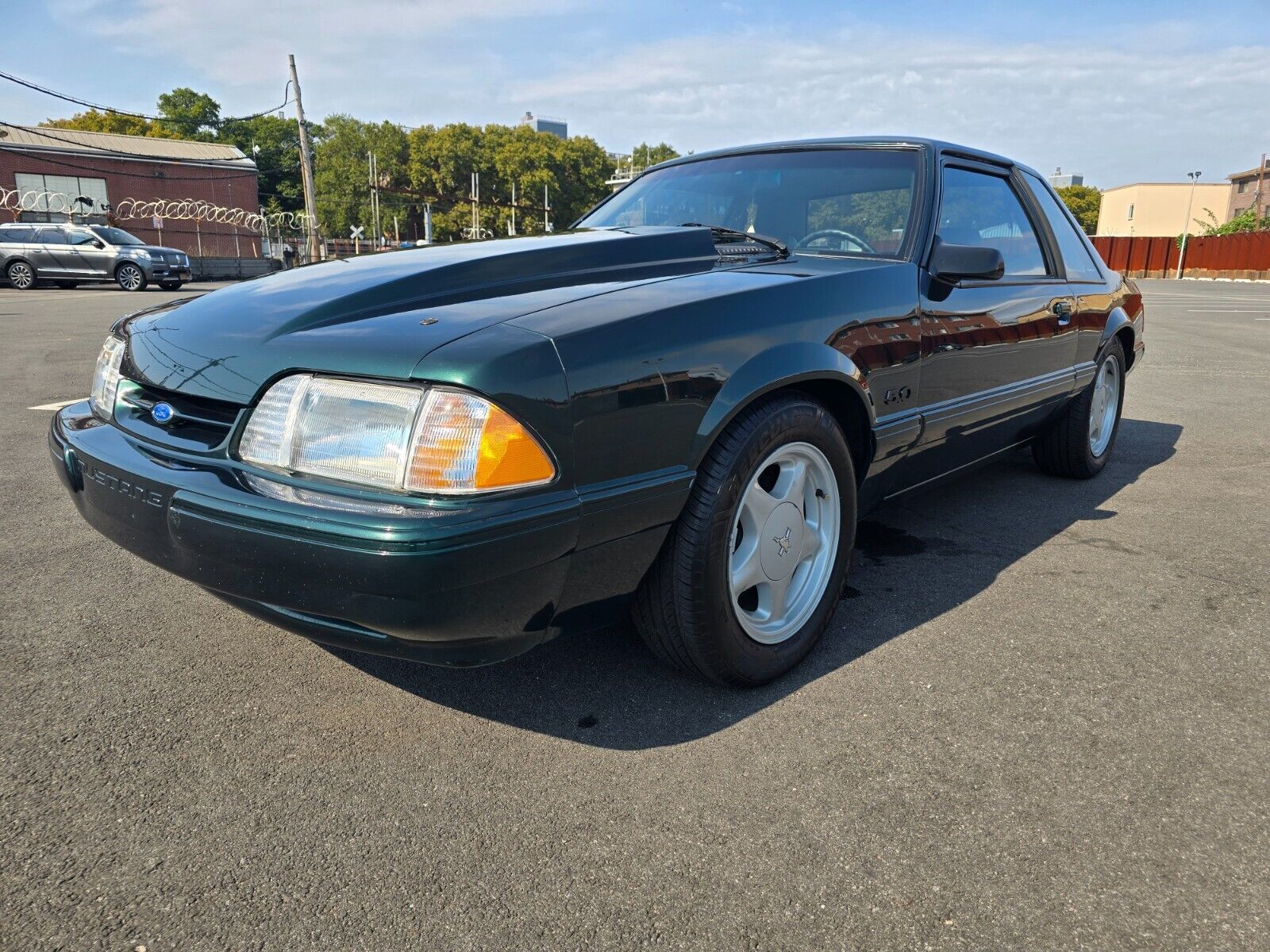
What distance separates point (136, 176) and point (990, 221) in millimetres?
56771

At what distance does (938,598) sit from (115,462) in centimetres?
234

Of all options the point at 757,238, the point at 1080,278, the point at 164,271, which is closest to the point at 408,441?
the point at 757,238

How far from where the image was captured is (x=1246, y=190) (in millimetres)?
70125

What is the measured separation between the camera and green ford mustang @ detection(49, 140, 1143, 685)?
1660mm

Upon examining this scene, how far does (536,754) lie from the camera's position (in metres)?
1.96

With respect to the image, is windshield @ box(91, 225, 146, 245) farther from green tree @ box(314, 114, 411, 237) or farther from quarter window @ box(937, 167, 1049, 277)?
green tree @ box(314, 114, 411, 237)

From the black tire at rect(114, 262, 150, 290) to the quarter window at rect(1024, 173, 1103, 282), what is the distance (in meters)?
21.7

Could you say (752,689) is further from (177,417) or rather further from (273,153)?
(273,153)

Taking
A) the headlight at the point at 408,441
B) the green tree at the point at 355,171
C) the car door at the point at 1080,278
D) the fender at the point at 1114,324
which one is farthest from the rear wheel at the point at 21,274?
the green tree at the point at 355,171

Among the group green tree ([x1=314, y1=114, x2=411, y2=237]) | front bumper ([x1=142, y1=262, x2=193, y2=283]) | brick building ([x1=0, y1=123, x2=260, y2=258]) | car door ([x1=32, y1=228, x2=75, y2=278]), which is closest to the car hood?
front bumper ([x1=142, y1=262, x2=193, y2=283])

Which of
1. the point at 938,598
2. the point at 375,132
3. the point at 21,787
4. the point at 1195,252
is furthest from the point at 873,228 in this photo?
the point at 375,132

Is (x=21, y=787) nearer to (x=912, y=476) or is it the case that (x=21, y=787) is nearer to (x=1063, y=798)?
(x=1063, y=798)

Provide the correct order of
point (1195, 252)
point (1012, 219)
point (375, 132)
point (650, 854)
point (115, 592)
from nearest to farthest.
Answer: point (650, 854) → point (115, 592) → point (1012, 219) → point (1195, 252) → point (375, 132)

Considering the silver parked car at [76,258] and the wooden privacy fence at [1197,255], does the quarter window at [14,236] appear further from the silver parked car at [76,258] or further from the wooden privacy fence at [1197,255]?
the wooden privacy fence at [1197,255]
